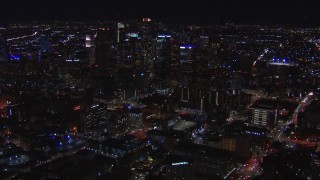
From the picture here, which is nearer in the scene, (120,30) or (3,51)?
(3,51)

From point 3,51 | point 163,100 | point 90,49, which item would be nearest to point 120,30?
point 90,49

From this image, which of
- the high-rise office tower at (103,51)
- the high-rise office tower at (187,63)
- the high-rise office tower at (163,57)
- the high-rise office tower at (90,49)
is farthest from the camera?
the high-rise office tower at (90,49)

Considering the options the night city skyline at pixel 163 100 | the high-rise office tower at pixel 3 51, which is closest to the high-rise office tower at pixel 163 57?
the night city skyline at pixel 163 100

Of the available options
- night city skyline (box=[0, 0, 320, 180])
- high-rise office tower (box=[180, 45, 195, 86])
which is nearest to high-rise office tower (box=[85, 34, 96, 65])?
night city skyline (box=[0, 0, 320, 180])

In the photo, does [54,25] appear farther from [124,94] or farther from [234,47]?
[124,94]

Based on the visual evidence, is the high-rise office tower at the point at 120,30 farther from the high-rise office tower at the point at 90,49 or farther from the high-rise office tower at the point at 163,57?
the high-rise office tower at the point at 163,57

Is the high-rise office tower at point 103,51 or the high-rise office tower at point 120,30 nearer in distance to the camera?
the high-rise office tower at point 103,51

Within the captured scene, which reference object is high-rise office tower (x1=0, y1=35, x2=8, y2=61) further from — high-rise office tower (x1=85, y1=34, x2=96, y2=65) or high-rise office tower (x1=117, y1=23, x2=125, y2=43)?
high-rise office tower (x1=117, y1=23, x2=125, y2=43)

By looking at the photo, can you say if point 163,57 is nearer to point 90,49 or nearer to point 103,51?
point 103,51

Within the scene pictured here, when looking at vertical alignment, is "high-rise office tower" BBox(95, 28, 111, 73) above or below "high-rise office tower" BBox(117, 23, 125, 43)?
below
